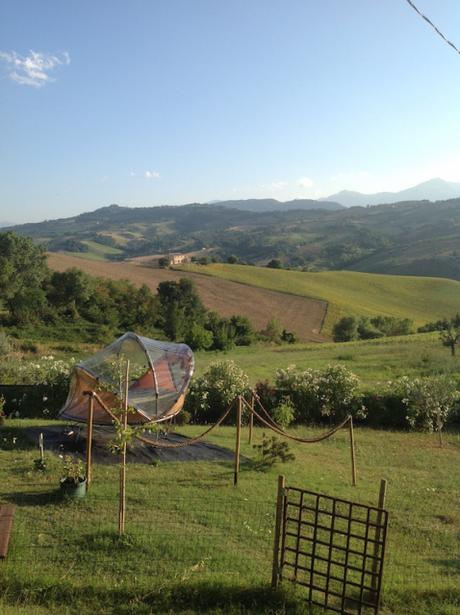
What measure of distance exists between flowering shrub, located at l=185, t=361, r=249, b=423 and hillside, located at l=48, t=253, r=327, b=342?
35.6 meters

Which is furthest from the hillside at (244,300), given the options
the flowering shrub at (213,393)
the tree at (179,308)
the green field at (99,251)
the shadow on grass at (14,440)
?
the green field at (99,251)

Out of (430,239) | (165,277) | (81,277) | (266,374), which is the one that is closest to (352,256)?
(430,239)

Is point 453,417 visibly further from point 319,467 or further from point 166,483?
point 166,483

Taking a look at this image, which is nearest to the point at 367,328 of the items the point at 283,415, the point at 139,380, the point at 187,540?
the point at 283,415

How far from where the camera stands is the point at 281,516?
6660mm

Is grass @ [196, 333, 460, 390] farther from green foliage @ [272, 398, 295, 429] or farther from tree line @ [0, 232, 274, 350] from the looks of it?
tree line @ [0, 232, 274, 350]

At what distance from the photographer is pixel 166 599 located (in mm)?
6047

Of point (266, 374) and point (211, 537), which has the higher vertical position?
point (211, 537)

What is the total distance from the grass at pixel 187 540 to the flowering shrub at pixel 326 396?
466 centimetres

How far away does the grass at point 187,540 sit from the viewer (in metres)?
6.14

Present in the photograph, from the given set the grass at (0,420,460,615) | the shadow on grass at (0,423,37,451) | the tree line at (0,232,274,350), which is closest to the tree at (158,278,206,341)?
the tree line at (0,232,274,350)

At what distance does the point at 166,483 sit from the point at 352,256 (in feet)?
498

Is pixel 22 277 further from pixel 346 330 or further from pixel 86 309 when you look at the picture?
pixel 346 330

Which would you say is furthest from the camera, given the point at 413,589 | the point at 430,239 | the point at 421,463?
the point at 430,239
